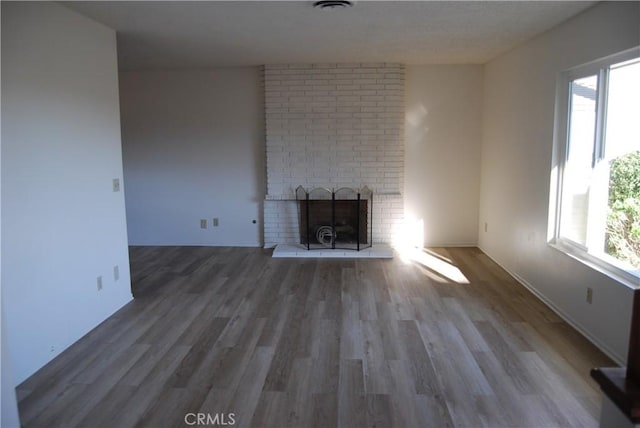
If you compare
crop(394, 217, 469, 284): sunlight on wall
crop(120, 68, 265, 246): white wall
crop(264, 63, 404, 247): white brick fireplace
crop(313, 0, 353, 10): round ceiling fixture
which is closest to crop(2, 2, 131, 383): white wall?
crop(313, 0, 353, 10): round ceiling fixture

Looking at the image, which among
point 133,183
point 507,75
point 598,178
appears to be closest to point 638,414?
point 598,178

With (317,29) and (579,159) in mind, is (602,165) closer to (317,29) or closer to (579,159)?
(579,159)

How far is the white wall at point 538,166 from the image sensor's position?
2.95m

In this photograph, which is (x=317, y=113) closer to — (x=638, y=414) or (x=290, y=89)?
(x=290, y=89)

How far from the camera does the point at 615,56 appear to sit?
3.04m

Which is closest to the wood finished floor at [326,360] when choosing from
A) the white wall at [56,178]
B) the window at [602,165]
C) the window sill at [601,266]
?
the white wall at [56,178]

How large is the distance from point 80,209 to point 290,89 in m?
3.27

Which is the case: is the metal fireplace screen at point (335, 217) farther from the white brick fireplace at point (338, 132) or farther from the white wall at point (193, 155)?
the white wall at point (193, 155)

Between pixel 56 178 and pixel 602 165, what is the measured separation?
150 inches

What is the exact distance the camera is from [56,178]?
3070 mm

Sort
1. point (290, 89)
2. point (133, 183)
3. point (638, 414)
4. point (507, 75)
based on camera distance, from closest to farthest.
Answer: point (638, 414)
point (507, 75)
point (290, 89)
point (133, 183)

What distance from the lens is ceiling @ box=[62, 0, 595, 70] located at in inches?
126

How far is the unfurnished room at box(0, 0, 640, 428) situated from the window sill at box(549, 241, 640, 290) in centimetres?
2

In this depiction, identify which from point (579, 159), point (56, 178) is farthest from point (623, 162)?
point (56, 178)
